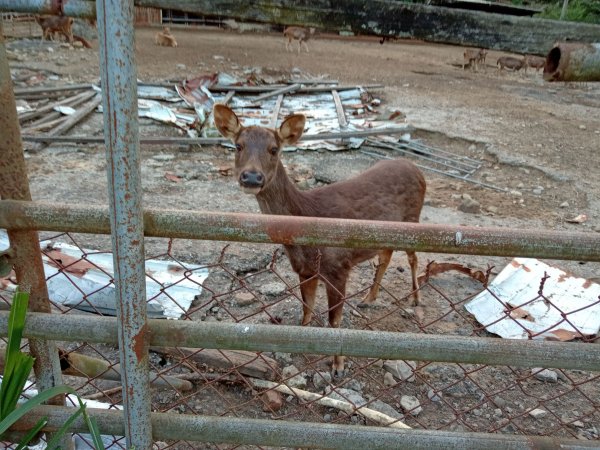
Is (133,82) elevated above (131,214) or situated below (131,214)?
above

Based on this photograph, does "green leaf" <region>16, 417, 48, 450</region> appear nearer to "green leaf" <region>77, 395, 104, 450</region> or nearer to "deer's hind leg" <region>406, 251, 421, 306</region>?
"green leaf" <region>77, 395, 104, 450</region>

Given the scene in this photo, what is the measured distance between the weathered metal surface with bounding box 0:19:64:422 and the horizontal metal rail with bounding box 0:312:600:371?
0.43ft

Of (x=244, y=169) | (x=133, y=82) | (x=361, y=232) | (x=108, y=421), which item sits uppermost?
(x=133, y=82)

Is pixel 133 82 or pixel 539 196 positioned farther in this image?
pixel 539 196

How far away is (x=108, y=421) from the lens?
5.72ft

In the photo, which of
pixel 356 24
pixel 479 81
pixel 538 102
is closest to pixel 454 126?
pixel 538 102

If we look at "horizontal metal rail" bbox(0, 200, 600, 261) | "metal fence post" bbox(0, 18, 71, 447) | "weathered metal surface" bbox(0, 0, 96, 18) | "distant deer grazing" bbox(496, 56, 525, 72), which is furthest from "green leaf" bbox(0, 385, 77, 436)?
"distant deer grazing" bbox(496, 56, 525, 72)

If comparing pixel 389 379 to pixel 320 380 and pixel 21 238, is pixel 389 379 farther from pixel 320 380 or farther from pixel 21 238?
pixel 21 238

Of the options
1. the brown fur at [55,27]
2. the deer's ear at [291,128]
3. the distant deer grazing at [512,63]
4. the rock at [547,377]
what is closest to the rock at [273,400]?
the rock at [547,377]

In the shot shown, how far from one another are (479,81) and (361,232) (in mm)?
15683

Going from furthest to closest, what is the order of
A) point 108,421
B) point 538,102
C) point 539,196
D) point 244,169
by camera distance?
1. point 538,102
2. point 539,196
3. point 244,169
4. point 108,421

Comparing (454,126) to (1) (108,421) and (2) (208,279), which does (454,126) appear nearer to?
(2) (208,279)

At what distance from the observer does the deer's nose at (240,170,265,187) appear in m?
3.61

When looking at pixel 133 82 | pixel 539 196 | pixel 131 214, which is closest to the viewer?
pixel 133 82
